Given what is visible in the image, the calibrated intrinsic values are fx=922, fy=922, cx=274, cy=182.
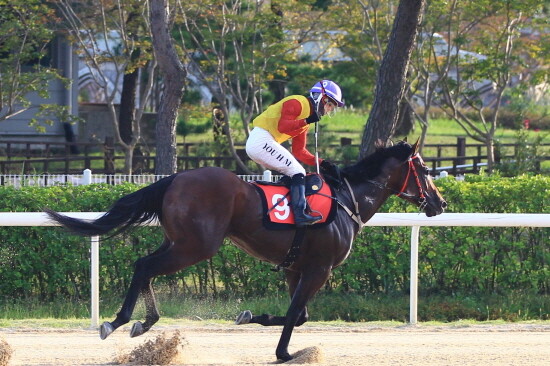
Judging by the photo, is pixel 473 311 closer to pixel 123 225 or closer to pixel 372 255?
pixel 372 255

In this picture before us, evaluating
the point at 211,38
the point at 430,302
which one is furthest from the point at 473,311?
the point at 211,38

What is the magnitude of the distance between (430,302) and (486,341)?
5.58 ft

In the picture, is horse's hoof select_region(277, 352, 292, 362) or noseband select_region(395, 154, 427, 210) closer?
horse's hoof select_region(277, 352, 292, 362)

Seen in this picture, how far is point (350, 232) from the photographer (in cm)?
669

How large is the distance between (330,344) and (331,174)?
1.42m

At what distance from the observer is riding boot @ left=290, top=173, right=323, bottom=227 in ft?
20.8

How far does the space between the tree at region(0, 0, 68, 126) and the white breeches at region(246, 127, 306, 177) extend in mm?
13022

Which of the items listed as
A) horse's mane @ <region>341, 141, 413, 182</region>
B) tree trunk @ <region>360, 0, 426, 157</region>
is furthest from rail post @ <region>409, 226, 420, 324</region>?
tree trunk @ <region>360, 0, 426, 157</region>

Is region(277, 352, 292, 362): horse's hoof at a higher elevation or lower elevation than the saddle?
lower

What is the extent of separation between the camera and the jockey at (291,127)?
6469 mm

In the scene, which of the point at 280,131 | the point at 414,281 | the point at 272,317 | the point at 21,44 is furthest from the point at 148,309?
the point at 21,44

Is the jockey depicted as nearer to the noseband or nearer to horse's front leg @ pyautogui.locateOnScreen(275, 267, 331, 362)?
horse's front leg @ pyautogui.locateOnScreen(275, 267, 331, 362)

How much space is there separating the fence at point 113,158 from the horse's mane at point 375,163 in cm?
863

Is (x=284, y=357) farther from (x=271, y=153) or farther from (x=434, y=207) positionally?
(x=434, y=207)
